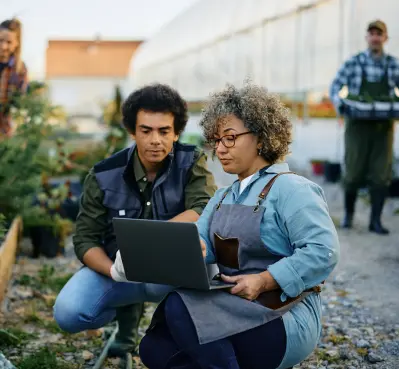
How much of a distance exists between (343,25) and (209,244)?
815 cm

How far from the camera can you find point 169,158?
3.61m

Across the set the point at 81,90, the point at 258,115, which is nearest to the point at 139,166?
the point at 258,115

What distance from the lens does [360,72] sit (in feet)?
23.5

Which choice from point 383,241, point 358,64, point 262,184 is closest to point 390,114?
point 358,64

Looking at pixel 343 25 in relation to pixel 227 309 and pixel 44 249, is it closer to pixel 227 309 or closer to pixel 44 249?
pixel 44 249

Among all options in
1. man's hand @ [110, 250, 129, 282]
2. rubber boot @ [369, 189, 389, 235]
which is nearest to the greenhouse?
rubber boot @ [369, 189, 389, 235]

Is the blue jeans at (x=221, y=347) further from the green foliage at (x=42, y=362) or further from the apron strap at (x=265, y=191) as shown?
the green foliage at (x=42, y=362)

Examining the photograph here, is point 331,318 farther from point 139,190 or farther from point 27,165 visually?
point 27,165

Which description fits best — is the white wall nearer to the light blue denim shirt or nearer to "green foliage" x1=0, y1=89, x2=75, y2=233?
"green foliage" x1=0, y1=89, x2=75, y2=233

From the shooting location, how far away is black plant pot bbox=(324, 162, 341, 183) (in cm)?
1050

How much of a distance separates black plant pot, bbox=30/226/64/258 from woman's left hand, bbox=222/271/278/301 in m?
3.91

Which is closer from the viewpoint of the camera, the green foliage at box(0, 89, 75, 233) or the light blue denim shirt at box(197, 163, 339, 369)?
the light blue denim shirt at box(197, 163, 339, 369)

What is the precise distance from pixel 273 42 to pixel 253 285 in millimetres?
11401

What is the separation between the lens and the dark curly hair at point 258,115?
280 centimetres
